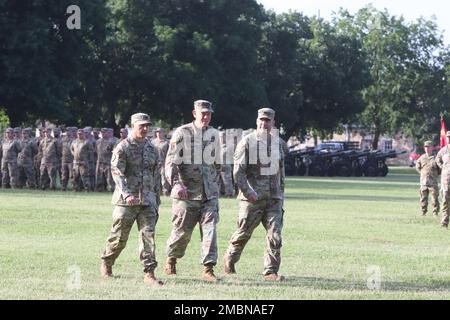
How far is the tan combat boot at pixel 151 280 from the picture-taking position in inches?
480

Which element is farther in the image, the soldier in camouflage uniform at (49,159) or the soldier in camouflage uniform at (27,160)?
the soldier in camouflage uniform at (27,160)

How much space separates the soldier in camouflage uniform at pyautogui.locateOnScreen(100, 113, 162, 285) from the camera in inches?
497

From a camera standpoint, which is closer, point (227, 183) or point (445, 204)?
point (445, 204)

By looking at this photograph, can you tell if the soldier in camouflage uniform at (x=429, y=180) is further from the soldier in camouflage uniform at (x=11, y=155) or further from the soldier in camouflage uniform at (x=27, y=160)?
the soldier in camouflage uniform at (x=11, y=155)

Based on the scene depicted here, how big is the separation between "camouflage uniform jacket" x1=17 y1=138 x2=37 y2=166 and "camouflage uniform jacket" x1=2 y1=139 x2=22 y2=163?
0.13 m

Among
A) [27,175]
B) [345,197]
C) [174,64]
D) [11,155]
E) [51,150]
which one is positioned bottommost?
[345,197]

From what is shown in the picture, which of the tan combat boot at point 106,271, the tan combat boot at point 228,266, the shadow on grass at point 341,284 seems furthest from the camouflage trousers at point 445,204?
the tan combat boot at point 106,271

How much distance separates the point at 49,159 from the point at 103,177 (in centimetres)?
183

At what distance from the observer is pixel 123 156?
41.7 feet

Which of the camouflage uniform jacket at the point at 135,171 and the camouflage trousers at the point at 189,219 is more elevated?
the camouflage uniform jacket at the point at 135,171

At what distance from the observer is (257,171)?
13.4 m

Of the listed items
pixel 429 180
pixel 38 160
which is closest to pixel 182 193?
pixel 429 180

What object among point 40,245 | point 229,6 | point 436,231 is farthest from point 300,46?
point 40,245

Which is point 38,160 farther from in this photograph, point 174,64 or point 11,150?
point 174,64
